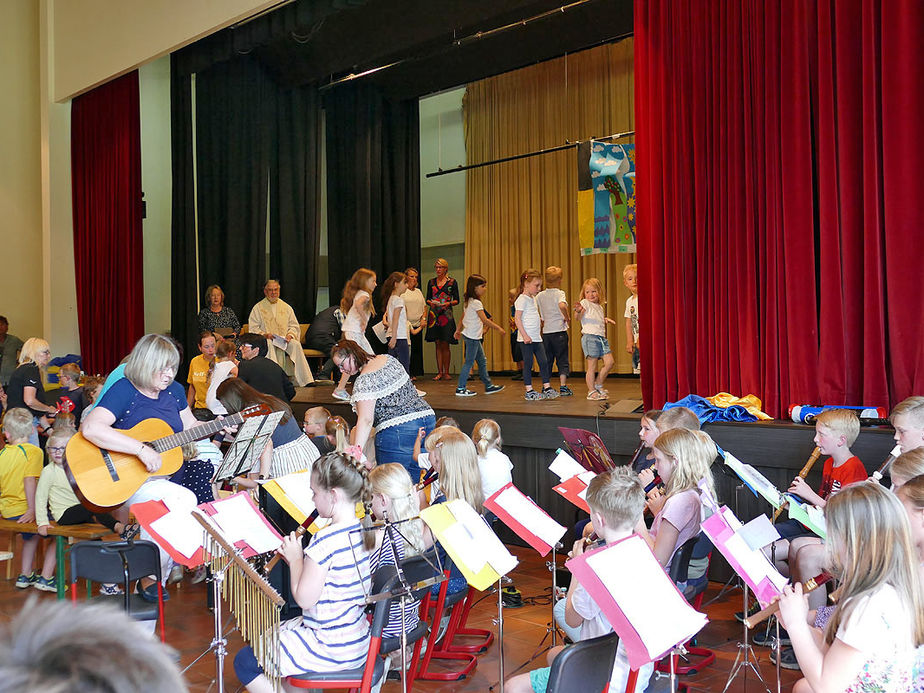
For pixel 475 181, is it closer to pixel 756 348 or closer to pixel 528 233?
pixel 528 233

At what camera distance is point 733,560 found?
2.39 metres

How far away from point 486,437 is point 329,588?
1.96m

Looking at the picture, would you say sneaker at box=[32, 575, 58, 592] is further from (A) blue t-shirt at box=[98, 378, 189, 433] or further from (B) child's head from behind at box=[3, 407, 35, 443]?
(A) blue t-shirt at box=[98, 378, 189, 433]

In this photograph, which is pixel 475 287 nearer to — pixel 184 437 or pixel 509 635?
pixel 509 635

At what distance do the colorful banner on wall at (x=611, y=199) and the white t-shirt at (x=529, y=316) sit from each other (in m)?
0.73

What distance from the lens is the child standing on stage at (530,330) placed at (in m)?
7.95

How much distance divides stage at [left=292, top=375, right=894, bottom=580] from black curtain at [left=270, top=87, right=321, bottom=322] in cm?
302

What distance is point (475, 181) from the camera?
1348 centimetres

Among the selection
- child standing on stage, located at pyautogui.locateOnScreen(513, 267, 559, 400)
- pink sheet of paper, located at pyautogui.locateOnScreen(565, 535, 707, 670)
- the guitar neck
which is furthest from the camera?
child standing on stage, located at pyautogui.locateOnScreen(513, 267, 559, 400)

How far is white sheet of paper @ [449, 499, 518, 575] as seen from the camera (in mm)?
2707

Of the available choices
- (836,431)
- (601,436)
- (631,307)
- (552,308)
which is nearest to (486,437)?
(601,436)

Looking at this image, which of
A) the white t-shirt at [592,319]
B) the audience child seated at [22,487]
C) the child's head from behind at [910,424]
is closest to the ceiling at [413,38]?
the white t-shirt at [592,319]

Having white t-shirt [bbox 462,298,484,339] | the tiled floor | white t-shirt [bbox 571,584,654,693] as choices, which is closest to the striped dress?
A: white t-shirt [bbox 571,584,654,693]

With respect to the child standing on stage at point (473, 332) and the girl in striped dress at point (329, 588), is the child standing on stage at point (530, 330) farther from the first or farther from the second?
the girl in striped dress at point (329, 588)
